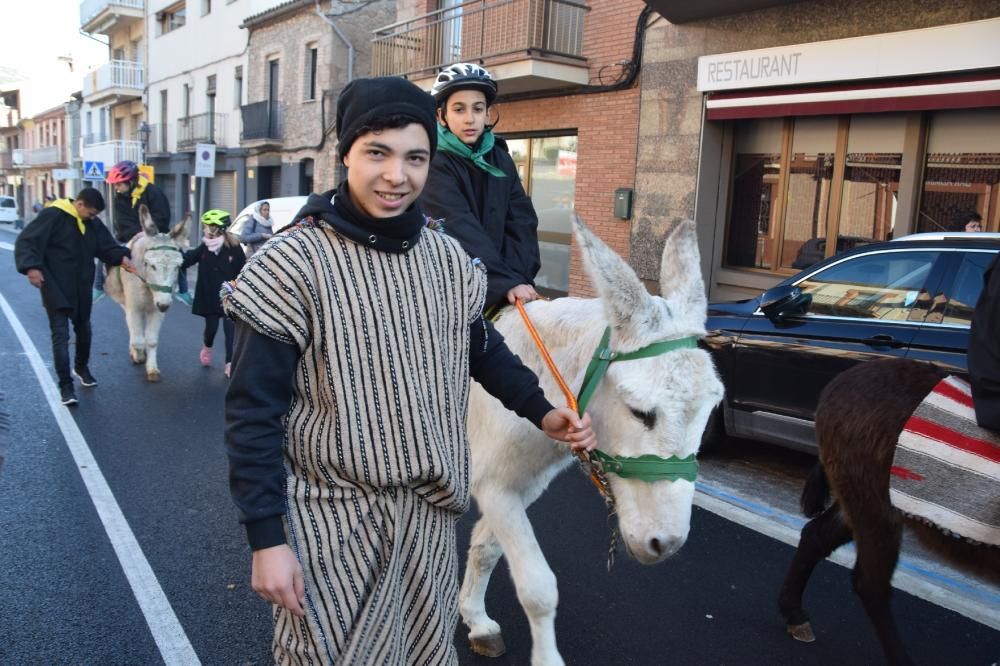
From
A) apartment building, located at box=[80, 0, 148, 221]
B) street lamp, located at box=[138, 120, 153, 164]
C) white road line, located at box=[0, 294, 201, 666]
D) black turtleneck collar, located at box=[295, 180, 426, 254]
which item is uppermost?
apartment building, located at box=[80, 0, 148, 221]

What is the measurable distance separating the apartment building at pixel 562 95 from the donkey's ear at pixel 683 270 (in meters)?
10.3

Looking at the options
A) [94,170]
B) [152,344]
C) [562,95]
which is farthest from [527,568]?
[94,170]

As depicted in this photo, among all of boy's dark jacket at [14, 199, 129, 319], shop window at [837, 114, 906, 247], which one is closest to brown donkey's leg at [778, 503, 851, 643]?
boy's dark jacket at [14, 199, 129, 319]

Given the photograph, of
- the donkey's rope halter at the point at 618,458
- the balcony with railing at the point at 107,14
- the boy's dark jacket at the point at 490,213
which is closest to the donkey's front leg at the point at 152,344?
the boy's dark jacket at the point at 490,213

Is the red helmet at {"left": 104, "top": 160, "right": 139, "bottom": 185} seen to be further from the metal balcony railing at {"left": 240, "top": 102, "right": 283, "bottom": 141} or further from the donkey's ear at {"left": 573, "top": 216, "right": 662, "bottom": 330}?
the metal balcony railing at {"left": 240, "top": 102, "right": 283, "bottom": 141}

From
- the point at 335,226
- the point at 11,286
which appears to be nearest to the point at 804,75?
the point at 335,226

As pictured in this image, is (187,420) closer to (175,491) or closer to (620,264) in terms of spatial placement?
(175,491)

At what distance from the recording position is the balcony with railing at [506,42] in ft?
44.5

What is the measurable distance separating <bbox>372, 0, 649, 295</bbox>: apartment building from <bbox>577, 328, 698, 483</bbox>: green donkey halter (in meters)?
10.7

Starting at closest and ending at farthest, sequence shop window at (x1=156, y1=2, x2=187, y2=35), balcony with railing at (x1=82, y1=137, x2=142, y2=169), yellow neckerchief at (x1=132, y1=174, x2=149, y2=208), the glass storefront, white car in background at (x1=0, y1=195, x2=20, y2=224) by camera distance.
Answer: the glass storefront
yellow neckerchief at (x1=132, y1=174, x2=149, y2=208)
shop window at (x1=156, y1=2, x2=187, y2=35)
balcony with railing at (x1=82, y1=137, x2=142, y2=169)
white car in background at (x1=0, y1=195, x2=20, y2=224)

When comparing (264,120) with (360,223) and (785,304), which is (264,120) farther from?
(360,223)

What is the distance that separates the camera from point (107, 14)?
128ft

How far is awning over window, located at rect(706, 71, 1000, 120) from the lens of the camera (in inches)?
343

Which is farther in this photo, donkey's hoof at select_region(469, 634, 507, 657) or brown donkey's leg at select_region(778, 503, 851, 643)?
brown donkey's leg at select_region(778, 503, 851, 643)
